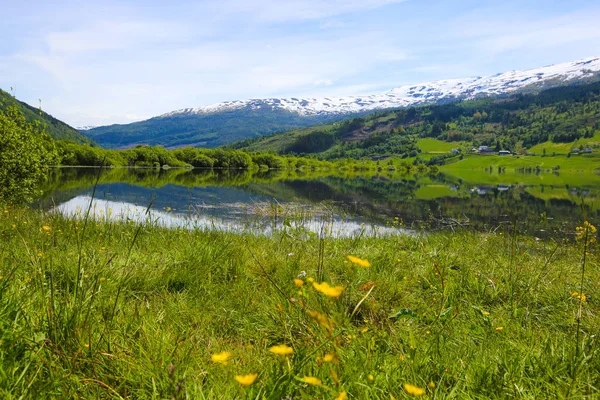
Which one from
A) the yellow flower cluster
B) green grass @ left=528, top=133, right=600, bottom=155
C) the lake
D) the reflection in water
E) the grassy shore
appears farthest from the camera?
green grass @ left=528, top=133, right=600, bottom=155

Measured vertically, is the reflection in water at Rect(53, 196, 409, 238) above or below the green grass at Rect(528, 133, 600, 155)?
above

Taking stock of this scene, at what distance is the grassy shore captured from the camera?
7.36 feet

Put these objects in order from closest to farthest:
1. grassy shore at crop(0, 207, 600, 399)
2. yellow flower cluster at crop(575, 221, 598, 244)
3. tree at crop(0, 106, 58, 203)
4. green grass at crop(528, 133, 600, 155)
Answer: grassy shore at crop(0, 207, 600, 399) < yellow flower cluster at crop(575, 221, 598, 244) < tree at crop(0, 106, 58, 203) < green grass at crop(528, 133, 600, 155)

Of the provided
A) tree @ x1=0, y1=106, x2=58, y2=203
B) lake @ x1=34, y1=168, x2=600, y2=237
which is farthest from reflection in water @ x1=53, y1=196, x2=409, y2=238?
tree @ x1=0, y1=106, x2=58, y2=203

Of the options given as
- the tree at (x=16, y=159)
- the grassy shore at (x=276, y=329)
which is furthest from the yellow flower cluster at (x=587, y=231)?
the tree at (x=16, y=159)

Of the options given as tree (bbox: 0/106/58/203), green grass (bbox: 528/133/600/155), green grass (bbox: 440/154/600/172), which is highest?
tree (bbox: 0/106/58/203)

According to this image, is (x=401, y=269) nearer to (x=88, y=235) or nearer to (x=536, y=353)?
(x=536, y=353)

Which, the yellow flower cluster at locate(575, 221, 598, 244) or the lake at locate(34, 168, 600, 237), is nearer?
the yellow flower cluster at locate(575, 221, 598, 244)

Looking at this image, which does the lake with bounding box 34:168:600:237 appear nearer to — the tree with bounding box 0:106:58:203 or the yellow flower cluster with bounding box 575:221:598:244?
the yellow flower cluster with bounding box 575:221:598:244

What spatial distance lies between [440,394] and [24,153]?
20161mm

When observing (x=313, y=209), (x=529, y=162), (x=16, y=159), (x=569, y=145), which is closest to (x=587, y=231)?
(x=313, y=209)

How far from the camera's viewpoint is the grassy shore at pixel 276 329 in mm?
2244

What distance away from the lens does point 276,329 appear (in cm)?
364

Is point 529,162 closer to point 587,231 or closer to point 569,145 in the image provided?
point 569,145
